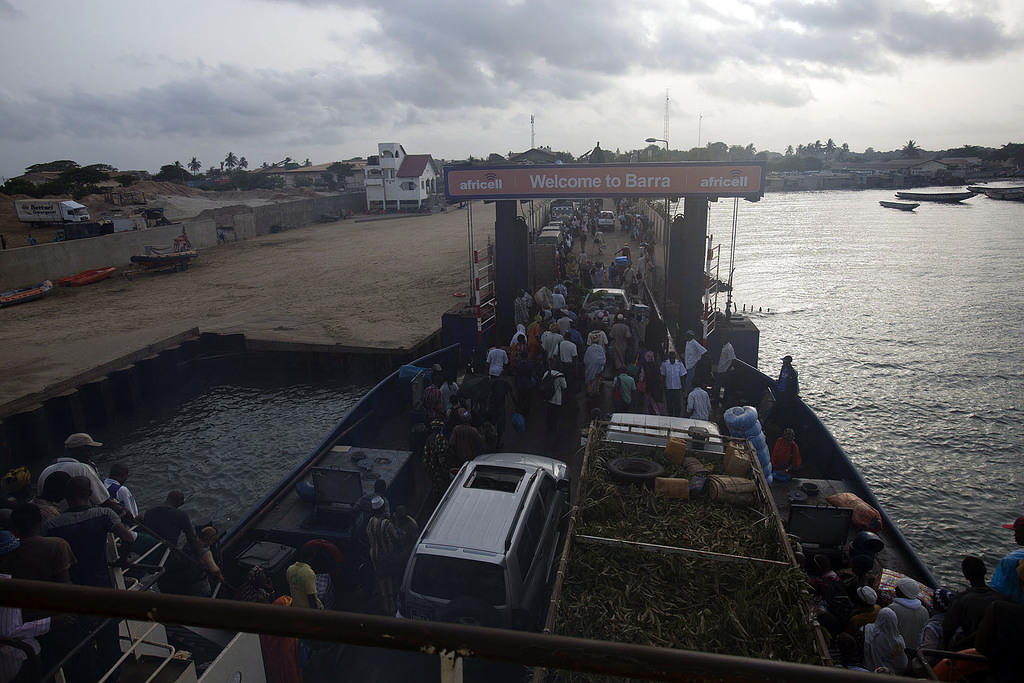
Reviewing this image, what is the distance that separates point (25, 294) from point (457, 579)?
3493cm

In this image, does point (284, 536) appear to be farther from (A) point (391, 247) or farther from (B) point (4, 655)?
(A) point (391, 247)

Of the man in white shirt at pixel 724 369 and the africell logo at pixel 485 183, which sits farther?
the africell logo at pixel 485 183

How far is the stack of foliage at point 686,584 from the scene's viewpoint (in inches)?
205

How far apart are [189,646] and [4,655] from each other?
2407 millimetres

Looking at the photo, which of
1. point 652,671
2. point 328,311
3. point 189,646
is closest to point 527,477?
point 189,646

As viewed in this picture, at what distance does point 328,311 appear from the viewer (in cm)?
2833

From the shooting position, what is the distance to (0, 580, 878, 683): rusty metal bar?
4.13 ft

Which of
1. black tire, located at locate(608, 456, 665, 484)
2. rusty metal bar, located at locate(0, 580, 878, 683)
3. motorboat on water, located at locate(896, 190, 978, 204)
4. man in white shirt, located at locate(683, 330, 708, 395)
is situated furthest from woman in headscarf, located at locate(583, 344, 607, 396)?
motorboat on water, located at locate(896, 190, 978, 204)

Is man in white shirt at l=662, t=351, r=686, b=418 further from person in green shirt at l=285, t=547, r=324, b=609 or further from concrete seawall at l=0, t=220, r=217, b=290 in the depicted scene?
concrete seawall at l=0, t=220, r=217, b=290

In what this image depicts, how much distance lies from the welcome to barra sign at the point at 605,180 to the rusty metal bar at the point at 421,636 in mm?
12838

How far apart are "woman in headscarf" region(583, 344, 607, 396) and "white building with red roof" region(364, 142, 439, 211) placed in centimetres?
7140

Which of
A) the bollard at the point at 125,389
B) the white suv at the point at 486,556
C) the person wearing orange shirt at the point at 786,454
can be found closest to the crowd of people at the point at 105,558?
the white suv at the point at 486,556

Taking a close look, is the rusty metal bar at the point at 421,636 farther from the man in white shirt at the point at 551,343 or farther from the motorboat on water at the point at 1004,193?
the motorboat on water at the point at 1004,193

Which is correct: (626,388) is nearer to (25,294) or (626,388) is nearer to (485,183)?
(485,183)
